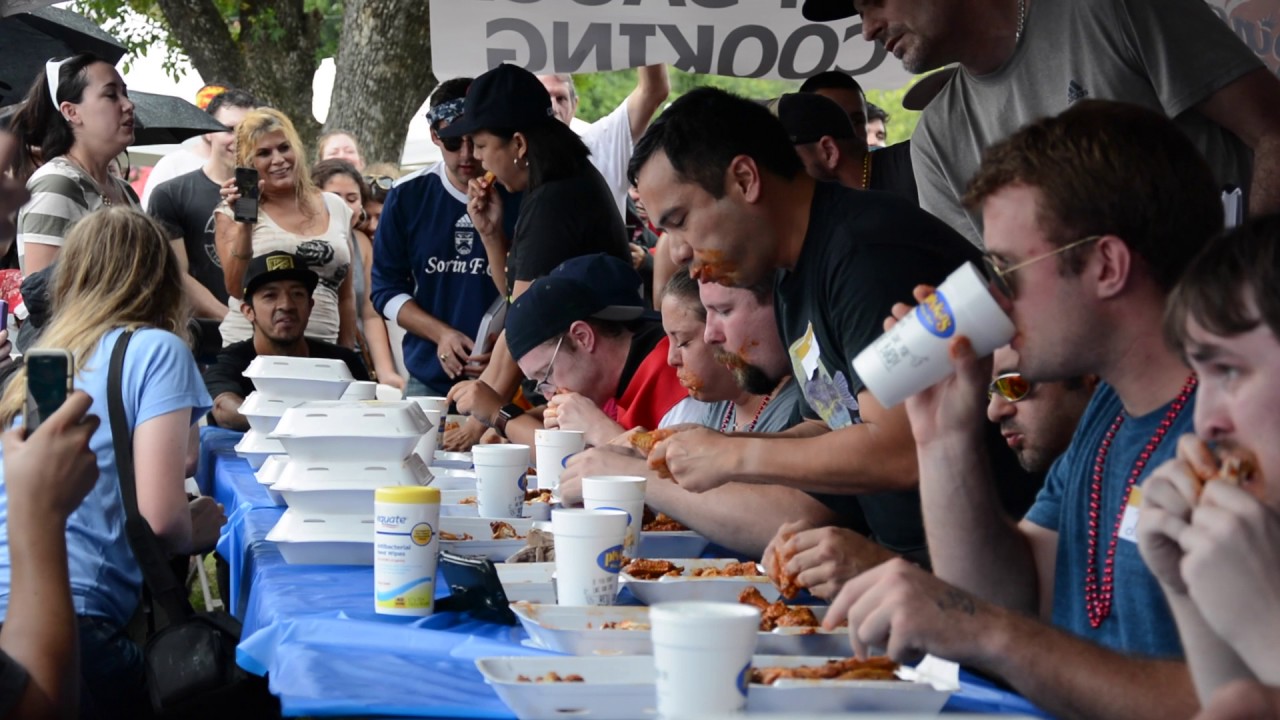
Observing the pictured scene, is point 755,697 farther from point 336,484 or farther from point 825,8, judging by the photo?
point 825,8

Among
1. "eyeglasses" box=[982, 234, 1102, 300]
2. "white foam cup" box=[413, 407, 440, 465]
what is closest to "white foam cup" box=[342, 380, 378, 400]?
"white foam cup" box=[413, 407, 440, 465]

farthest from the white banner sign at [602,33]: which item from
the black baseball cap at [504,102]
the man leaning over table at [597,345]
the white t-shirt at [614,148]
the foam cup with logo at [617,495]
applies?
the foam cup with logo at [617,495]

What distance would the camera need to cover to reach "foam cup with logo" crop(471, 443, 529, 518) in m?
3.00

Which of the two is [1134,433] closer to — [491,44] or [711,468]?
[711,468]

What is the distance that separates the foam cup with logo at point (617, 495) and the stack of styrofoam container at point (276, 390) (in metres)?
1.78

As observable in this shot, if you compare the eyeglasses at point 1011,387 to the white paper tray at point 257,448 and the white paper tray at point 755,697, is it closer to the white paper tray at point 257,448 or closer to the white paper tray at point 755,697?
the white paper tray at point 755,697

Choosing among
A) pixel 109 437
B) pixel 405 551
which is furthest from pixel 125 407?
pixel 405 551

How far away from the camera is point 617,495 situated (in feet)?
8.21

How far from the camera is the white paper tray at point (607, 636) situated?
1851mm

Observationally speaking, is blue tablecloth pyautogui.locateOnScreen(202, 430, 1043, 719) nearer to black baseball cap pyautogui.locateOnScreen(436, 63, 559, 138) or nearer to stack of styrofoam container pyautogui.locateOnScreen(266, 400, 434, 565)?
stack of styrofoam container pyautogui.locateOnScreen(266, 400, 434, 565)

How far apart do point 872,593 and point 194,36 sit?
11.7m

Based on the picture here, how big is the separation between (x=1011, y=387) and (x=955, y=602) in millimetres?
919

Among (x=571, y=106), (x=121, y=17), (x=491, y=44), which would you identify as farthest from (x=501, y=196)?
(x=121, y=17)

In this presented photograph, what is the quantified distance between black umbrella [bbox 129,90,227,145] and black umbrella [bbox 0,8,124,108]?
2.04ft
